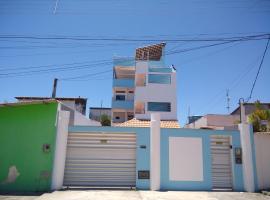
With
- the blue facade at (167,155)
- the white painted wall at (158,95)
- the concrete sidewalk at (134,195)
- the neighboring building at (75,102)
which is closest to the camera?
the concrete sidewalk at (134,195)

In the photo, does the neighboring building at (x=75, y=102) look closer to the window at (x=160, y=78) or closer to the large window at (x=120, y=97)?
the large window at (x=120, y=97)

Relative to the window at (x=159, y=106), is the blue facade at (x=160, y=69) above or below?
above

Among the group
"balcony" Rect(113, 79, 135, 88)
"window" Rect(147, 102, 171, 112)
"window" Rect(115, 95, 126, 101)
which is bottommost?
"window" Rect(147, 102, 171, 112)

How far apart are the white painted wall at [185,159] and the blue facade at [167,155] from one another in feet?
0.53

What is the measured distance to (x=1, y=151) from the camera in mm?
12906

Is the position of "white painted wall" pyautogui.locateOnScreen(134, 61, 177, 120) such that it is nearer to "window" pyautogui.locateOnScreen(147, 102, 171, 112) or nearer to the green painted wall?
"window" pyautogui.locateOnScreen(147, 102, 171, 112)

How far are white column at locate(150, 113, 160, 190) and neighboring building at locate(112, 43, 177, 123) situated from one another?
21675 millimetres

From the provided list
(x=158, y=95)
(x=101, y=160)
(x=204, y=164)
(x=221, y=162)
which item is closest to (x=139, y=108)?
(x=158, y=95)

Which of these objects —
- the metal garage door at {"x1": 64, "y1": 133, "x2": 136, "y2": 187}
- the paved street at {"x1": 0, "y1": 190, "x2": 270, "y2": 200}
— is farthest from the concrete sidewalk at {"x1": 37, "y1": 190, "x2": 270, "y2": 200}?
the metal garage door at {"x1": 64, "y1": 133, "x2": 136, "y2": 187}

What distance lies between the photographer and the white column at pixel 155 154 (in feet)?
42.2

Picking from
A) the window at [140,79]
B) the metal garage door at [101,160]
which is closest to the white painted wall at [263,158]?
the metal garage door at [101,160]

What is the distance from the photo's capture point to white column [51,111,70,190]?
40.9ft

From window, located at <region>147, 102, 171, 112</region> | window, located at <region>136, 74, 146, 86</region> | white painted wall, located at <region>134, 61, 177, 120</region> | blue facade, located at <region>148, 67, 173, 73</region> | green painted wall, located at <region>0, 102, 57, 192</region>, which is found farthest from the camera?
window, located at <region>136, 74, 146, 86</region>

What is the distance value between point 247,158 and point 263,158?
1008 millimetres
